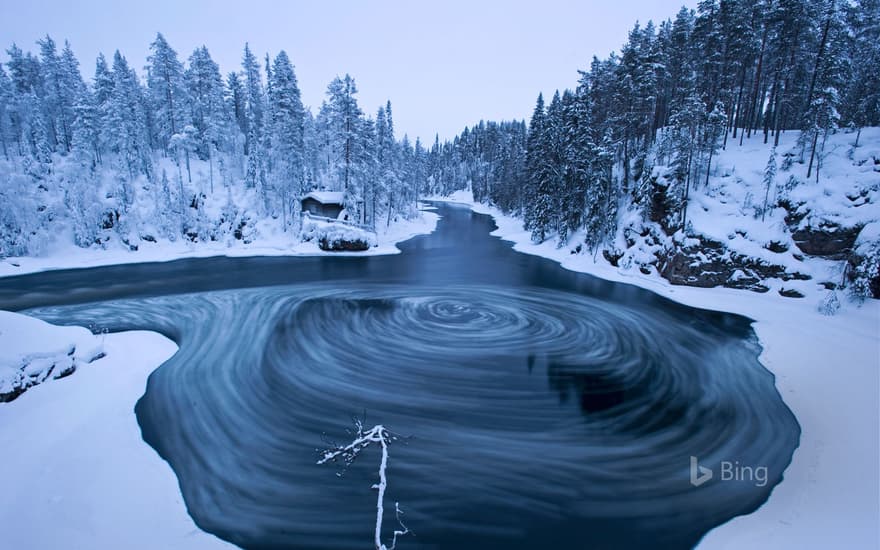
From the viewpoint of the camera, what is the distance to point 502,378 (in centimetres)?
1345

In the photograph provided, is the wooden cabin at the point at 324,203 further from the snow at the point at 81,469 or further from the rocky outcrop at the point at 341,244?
the snow at the point at 81,469

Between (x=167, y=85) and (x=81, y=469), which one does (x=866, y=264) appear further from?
(x=167, y=85)

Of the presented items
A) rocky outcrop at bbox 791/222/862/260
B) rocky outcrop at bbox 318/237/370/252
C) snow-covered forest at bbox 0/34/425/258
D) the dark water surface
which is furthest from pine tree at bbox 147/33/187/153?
rocky outcrop at bbox 791/222/862/260

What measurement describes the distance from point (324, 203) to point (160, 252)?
1805 cm

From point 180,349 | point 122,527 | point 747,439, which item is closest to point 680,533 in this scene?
point 747,439

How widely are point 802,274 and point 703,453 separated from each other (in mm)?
20918

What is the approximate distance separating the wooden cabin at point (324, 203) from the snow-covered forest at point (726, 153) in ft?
84.6

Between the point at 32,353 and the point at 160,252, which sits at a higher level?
the point at 32,353

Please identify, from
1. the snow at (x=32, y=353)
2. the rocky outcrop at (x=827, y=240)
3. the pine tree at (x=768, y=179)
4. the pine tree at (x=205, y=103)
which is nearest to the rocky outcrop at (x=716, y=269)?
the rocky outcrop at (x=827, y=240)

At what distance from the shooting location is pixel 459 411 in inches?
443

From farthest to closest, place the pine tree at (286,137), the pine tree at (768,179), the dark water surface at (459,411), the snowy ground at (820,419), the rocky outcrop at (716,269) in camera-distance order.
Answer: the pine tree at (286,137) → the pine tree at (768,179) → the rocky outcrop at (716,269) → the dark water surface at (459,411) → the snowy ground at (820,419)

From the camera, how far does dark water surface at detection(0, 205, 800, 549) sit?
7375 millimetres

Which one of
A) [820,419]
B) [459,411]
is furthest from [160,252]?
[820,419]

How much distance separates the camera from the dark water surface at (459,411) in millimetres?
7375
